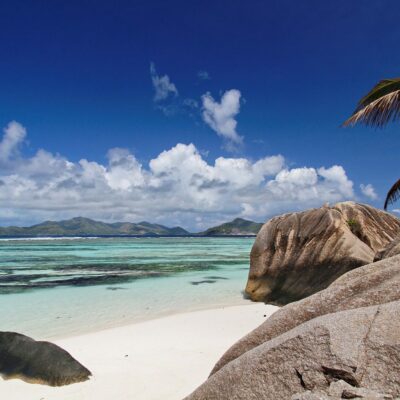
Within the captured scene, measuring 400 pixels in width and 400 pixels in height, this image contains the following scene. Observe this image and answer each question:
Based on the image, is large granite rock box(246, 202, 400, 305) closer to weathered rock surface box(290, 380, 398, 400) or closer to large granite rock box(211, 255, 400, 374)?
large granite rock box(211, 255, 400, 374)

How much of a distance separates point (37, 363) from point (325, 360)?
5465mm

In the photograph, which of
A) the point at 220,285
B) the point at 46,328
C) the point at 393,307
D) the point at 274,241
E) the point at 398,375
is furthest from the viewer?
the point at 220,285

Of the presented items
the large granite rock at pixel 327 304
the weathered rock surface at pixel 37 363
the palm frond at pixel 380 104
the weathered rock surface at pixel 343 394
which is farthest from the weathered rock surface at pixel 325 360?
the palm frond at pixel 380 104

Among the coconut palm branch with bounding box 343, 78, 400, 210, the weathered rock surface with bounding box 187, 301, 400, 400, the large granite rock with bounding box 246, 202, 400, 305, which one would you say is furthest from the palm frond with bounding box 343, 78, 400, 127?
the weathered rock surface with bounding box 187, 301, 400, 400

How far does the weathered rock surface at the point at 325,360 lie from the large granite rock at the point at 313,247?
8.58 meters

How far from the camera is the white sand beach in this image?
583cm

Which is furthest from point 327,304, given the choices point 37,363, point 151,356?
point 37,363

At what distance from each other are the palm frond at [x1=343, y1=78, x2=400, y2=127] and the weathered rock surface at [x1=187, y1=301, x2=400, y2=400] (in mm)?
7681

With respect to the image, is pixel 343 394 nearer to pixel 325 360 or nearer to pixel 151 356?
pixel 325 360

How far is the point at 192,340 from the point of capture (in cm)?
875

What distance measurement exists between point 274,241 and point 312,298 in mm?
9489

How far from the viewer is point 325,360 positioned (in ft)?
8.98

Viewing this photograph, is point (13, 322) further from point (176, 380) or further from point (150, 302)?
point (176, 380)

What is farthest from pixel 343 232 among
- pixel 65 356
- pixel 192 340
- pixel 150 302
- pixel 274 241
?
pixel 65 356
